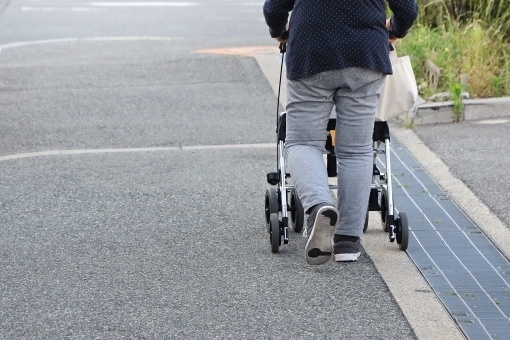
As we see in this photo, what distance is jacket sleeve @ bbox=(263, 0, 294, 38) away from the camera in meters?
5.18

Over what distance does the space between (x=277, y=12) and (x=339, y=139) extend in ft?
2.22

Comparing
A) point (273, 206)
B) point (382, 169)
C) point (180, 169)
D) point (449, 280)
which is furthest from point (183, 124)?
point (449, 280)

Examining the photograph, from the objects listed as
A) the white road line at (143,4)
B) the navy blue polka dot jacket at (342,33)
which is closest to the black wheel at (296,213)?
the navy blue polka dot jacket at (342,33)

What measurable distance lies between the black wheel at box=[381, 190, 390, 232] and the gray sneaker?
0.75 ft

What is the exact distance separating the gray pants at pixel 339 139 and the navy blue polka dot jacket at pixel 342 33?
10 centimetres

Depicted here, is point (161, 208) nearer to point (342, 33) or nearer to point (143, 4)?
point (342, 33)

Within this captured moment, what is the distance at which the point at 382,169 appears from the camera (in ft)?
24.5

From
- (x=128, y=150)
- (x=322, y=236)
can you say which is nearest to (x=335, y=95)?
(x=322, y=236)

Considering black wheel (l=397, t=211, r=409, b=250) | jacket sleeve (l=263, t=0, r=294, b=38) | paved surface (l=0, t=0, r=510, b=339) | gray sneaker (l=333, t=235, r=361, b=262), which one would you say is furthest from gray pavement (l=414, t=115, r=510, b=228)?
jacket sleeve (l=263, t=0, r=294, b=38)

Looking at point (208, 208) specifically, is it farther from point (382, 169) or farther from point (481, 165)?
point (481, 165)

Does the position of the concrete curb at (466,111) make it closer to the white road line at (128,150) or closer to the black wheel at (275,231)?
the white road line at (128,150)

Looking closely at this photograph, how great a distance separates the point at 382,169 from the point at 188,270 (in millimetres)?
2457

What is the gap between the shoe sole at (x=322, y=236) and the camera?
199 inches

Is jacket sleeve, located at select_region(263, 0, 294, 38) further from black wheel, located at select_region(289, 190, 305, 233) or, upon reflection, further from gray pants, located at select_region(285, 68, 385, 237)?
black wheel, located at select_region(289, 190, 305, 233)
